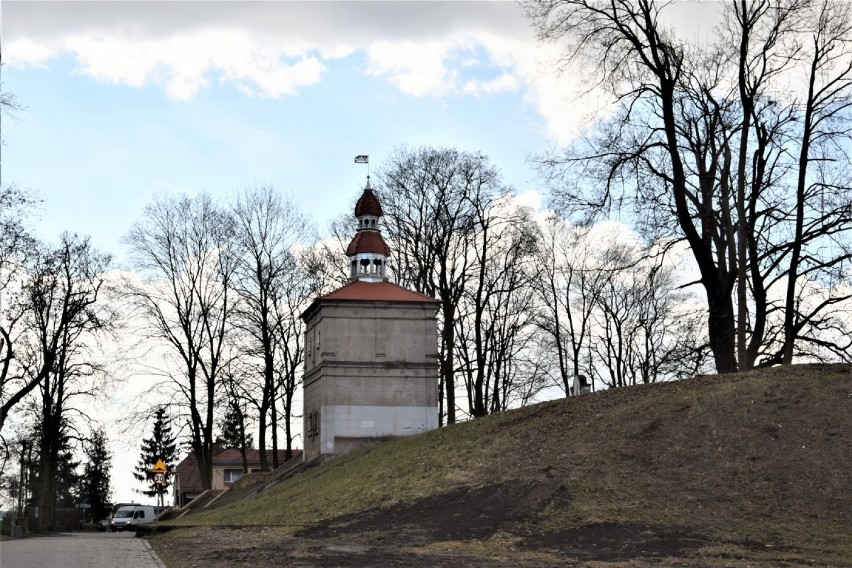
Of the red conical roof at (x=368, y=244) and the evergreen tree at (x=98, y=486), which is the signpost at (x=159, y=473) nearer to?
the red conical roof at (x=368, y=244)

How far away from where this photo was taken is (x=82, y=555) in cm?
2369

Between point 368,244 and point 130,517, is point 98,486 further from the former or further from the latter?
point 368,244

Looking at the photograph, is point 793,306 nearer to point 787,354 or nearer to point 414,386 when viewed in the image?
point 787,354

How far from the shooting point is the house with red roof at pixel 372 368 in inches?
2044

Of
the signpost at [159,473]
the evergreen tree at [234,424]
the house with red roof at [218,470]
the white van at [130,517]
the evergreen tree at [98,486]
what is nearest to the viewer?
the signpost at [159,473]

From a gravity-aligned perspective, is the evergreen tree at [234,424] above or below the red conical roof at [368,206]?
below

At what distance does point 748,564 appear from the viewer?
20172mm

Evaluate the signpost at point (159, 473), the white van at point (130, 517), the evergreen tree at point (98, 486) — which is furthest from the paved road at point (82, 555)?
the evergreen tree at point (98, 486)

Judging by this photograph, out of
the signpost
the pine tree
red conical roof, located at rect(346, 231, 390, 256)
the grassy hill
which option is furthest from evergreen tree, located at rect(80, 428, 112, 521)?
the grassy hill

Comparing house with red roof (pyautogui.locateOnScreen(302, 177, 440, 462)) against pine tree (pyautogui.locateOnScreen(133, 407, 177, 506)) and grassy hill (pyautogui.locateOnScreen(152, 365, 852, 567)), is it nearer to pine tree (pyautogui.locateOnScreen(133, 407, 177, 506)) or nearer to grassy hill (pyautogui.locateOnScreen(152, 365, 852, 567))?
grassy hill (pyautogui.locateOnScreen(152, 365, 852, 567))

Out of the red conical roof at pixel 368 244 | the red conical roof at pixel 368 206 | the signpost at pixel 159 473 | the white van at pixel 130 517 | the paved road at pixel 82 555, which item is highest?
the red conical roof at pixel 368 206

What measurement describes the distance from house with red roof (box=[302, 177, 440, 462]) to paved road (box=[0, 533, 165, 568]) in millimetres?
22737

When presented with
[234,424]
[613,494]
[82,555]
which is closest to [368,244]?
[234,424]

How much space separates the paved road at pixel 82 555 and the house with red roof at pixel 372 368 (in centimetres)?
2274
